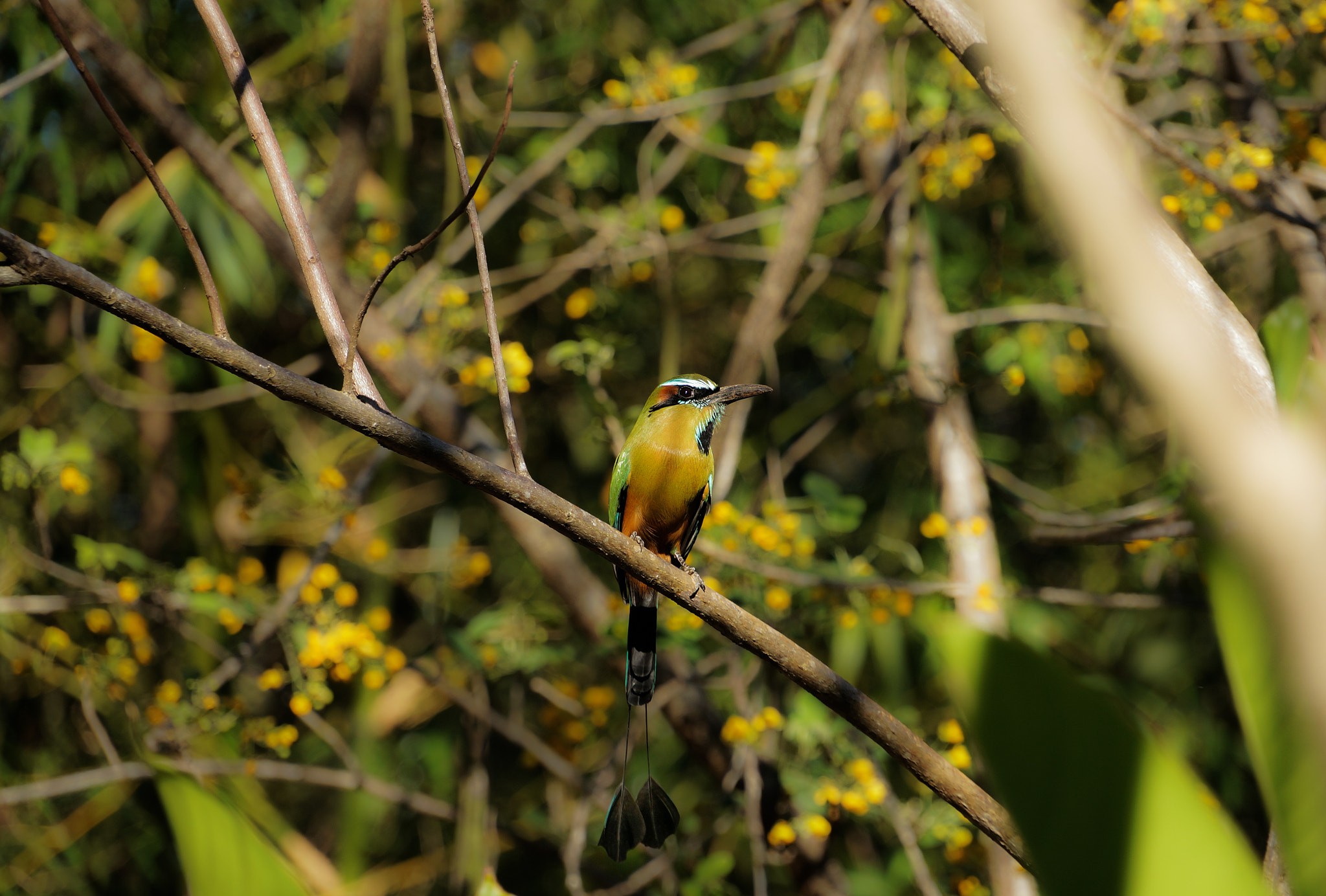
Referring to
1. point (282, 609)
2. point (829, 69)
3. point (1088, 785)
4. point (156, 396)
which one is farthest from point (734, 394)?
point (156, 396)

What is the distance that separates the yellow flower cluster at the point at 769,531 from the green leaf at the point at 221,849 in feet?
4.55

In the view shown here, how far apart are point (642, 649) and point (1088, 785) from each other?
159cm

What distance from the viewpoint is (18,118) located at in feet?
9.99

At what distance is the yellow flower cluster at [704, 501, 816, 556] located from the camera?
244 cm

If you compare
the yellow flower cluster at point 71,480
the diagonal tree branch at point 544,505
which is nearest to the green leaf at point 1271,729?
the diagonal tree branch at point 544,505

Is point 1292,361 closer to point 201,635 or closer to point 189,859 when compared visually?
point 189,859

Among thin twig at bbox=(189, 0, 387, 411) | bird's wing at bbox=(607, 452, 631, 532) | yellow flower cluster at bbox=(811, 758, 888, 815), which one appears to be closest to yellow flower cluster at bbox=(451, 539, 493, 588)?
bird's wing at bbox=(607, 452, 631, 532)

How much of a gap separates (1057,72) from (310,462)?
360cm

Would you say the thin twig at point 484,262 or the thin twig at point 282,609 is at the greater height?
the thin twig at point 484,262

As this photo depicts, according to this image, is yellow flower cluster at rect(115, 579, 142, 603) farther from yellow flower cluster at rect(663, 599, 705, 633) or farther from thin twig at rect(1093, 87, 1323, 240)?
thin twig at rect(1093, 87, 1323, 240)

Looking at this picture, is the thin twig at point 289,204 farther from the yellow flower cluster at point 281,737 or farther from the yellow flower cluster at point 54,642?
the yellow flower cluster at point 54,642

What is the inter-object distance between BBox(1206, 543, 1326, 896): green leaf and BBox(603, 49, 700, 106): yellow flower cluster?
9.12ft

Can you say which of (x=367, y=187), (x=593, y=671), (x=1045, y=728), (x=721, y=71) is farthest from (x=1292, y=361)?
(x=367, y=187)

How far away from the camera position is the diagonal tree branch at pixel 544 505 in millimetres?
1161
